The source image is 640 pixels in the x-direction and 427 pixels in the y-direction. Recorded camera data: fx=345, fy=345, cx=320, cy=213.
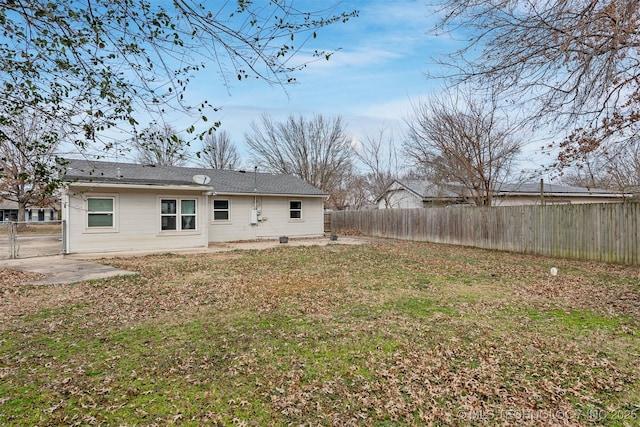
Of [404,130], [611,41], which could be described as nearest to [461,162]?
[404,130]

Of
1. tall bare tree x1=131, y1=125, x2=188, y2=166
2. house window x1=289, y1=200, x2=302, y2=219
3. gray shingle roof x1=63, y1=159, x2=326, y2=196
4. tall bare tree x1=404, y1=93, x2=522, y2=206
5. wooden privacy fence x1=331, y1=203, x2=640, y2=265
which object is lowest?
wooden privacy fence x1=331, y1=203, x2=640, y2=265

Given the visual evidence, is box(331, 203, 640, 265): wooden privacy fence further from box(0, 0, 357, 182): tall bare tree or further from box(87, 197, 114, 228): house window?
box(87, 197, 114, 228): house window

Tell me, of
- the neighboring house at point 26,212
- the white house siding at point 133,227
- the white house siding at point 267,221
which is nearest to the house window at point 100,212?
the white house siding at point 133,227

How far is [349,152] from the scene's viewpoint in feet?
96.9

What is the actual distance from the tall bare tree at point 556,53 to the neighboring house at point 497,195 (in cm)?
1222

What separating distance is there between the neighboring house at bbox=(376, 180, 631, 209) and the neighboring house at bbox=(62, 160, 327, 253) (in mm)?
6284

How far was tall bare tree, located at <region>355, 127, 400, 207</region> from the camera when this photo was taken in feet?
78.6

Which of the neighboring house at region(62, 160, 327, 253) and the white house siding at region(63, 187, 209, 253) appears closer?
the white house siding at region(63, 187, 209, 253)

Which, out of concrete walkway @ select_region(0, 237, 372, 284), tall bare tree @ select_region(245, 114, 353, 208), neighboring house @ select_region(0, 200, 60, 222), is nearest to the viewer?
concrete walkway @ select_region(0, 237, 372, 284)

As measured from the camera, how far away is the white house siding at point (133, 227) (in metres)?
11.4

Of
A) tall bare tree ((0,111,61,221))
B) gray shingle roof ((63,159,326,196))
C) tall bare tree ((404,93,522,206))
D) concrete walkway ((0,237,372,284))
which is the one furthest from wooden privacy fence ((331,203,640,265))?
tall bare tree ((0,111,61,221))

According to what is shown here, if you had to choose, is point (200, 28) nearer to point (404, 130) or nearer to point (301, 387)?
point (301, 387)

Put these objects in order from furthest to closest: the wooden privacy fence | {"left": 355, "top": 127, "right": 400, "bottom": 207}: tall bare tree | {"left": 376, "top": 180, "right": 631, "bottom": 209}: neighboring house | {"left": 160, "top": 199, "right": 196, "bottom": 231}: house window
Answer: {"left": 355, "top": 127, "right": 400, "bottom": 207}: tall bare tree, {"left": 376, "top": 180, "right": 631, "bottom": 209}: neighboring house, {"left": 160, "top": 199, "right": 196, "bottom": 231}: house window, the wooden privacy fence

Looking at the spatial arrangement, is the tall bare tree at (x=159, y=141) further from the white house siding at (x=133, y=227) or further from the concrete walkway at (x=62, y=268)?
the white house siding at (x=133, y=227)
